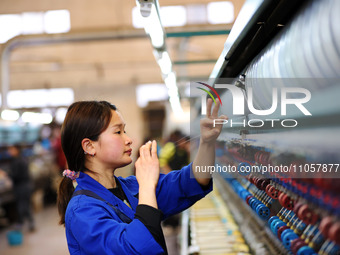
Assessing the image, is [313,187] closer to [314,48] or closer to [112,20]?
[314,48]

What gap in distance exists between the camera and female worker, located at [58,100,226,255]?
125cm

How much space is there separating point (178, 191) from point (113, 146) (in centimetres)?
42

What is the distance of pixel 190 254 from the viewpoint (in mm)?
2682

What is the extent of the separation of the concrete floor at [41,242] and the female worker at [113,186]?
4289mm

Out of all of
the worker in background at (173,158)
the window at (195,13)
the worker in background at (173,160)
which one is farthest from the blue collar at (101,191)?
the window at (195,13)

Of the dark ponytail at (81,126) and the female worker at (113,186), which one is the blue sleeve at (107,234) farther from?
the dark ponytail at (81,126)

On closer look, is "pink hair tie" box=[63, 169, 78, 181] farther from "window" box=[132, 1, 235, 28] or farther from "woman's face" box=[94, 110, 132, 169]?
"window" box=[132, 1, 235, 28]

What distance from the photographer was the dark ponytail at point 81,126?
1.53 meters

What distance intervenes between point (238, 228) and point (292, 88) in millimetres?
2321

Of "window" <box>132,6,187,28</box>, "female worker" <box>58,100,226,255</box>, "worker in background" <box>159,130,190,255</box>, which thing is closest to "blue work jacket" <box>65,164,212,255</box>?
"female worker" <box>58,100,226,255</box>

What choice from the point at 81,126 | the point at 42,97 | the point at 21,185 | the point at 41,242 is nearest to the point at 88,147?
the point at 81,126

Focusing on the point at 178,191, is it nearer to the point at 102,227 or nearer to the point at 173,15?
the point at 102,227

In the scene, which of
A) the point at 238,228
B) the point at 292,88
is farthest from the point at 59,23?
the point at 292,88

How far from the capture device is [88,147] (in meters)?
1.56
